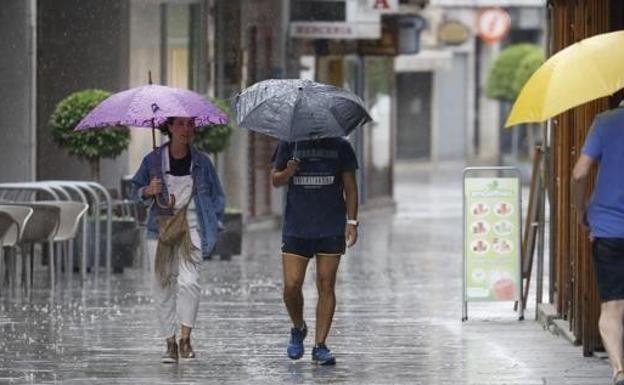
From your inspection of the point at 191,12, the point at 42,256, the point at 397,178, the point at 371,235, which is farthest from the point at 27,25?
the point at 397,178

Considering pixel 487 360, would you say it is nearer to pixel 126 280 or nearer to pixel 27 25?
pixel 126 280

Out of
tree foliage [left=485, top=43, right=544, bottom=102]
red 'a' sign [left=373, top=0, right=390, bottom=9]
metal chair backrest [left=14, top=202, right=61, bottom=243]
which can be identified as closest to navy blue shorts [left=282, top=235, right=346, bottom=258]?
metal chair backrest [left=14, top=202, right=61, bottom=243]

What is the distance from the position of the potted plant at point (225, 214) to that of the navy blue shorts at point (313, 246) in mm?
10475

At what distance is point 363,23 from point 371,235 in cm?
413

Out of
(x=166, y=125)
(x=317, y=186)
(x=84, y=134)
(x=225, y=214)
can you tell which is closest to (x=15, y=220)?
(x=166, y=125)

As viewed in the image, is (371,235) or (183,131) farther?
(371,235)

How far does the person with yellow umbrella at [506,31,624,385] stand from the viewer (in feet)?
38.8

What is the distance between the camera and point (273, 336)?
1581 cm

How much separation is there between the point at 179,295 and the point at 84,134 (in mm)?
8915

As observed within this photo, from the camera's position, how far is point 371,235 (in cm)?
3080

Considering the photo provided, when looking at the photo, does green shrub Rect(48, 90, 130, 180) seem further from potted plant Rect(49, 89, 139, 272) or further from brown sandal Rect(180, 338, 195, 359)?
brown sandal Rect(180, 338, 195, 359)

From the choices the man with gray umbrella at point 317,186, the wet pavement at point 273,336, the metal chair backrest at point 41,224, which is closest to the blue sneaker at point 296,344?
the wet pavement at point 273,336

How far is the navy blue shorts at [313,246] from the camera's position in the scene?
1377 centimetres

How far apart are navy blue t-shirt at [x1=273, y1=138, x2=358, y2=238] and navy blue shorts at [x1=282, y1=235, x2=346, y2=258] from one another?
1.5 inches
